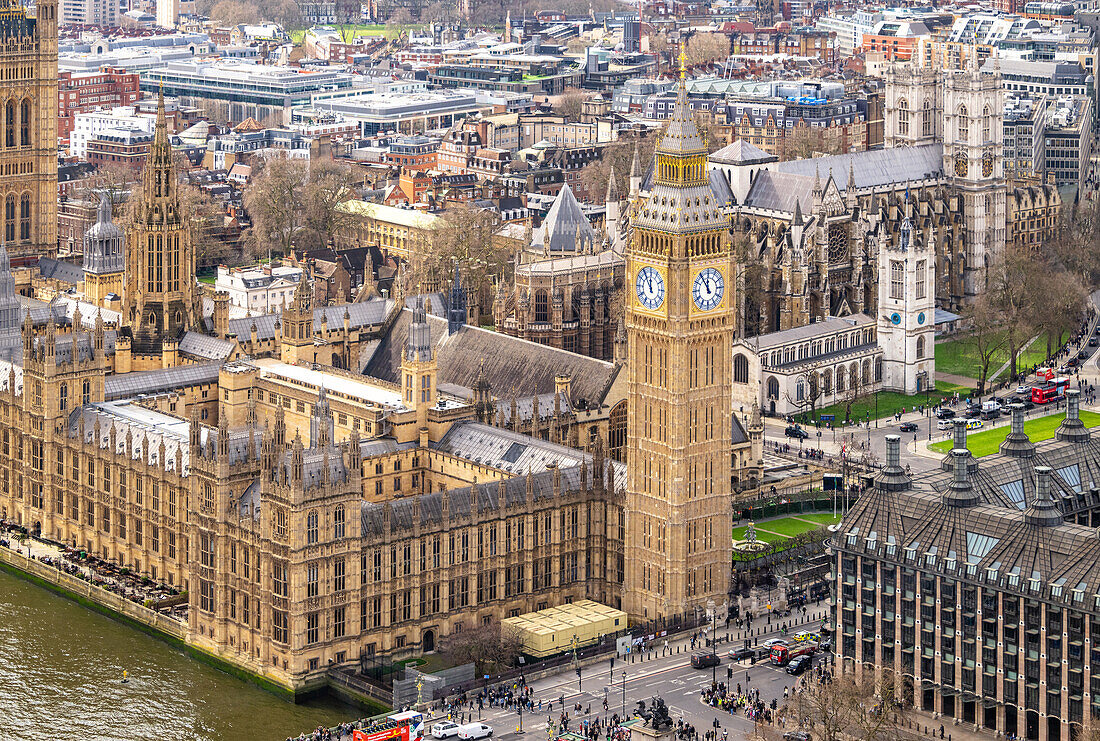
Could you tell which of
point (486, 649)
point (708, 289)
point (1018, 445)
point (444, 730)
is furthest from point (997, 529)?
point (444, 730)

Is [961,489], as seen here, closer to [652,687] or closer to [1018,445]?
[1018,445]

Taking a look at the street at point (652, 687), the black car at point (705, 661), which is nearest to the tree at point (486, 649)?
the street at point (652, 687)

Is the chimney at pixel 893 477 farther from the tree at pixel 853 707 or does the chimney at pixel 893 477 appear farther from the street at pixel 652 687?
the street at pixel 652 687

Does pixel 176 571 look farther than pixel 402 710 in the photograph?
Yes

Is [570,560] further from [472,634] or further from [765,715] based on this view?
[765,715]

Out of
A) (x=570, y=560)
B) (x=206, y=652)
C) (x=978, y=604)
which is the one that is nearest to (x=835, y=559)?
(x=978, y=604)
